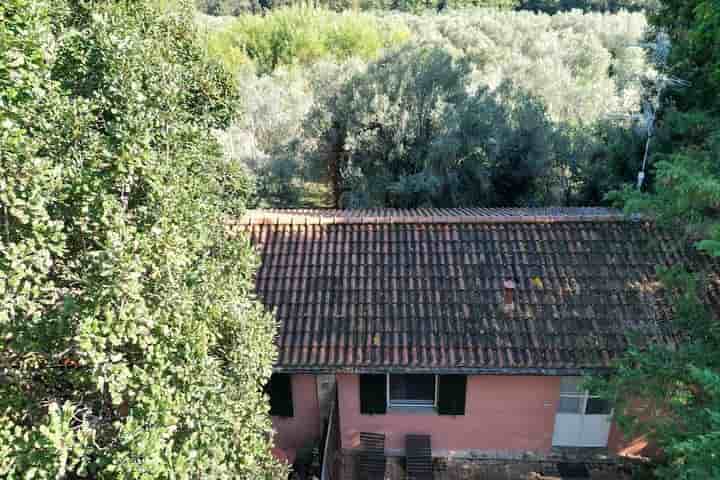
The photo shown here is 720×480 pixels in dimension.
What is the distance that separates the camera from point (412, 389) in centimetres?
937

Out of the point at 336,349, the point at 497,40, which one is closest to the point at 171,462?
the point at 336,349

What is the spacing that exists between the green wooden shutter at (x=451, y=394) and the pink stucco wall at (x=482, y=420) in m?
0.13

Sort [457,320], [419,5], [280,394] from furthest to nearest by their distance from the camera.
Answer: [419,5] → [280,394] → [457,320]

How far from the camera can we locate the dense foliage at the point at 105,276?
3799 millimetres

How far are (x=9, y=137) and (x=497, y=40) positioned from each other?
31869 mm

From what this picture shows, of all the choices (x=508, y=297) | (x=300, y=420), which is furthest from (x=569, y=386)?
(x=300, y=420)

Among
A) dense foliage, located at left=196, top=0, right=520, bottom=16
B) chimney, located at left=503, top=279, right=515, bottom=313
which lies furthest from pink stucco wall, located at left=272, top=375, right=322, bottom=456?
dense foliage, located at left=196, top=0, right=520, bottom=16

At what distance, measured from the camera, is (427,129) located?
56.3 ft

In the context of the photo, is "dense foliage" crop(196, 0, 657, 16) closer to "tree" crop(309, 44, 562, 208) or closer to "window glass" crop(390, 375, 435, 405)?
"tree" crop(309, 44, 562, 208)

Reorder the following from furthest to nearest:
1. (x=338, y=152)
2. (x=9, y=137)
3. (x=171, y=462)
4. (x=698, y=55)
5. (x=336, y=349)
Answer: (x=338, y=152), (x=698, y=55), (x=336, y=349), (x=171, y=462), (x=9, y=137)

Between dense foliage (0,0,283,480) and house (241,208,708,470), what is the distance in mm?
3693

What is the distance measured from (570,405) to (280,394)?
512 cm

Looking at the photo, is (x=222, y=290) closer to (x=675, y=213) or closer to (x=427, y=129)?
(x=675, y=213)

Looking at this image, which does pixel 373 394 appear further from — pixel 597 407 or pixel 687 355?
pixel 687 355
